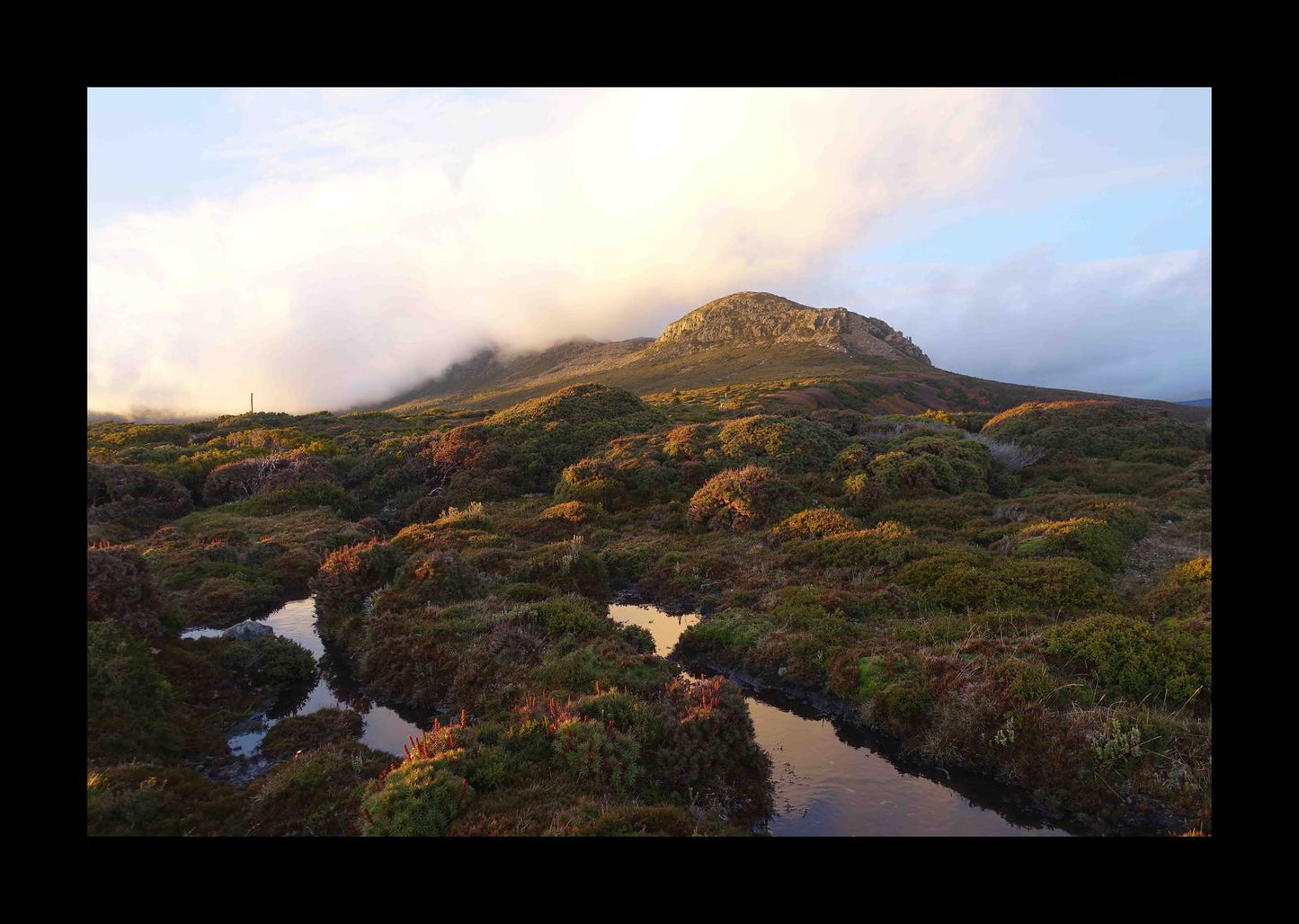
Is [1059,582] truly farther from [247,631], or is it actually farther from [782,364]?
[782,364]

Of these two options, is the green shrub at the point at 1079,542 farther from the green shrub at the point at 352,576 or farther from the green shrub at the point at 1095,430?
the green shrub at the point at 352,576

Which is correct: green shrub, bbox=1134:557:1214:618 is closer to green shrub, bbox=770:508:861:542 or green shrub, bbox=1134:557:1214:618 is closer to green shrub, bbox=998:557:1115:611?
green shrub, bbox=998:557:1115:611

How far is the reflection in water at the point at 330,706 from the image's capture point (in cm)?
982

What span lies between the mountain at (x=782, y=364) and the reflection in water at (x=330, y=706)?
51851 mm

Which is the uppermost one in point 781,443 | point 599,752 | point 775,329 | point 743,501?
point 775,329

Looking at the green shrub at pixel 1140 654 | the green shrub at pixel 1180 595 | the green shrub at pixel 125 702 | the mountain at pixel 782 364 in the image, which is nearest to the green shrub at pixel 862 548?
the green shrub at pixel 1180 595

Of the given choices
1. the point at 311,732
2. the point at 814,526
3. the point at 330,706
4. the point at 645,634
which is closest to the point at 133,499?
the point at 330,706

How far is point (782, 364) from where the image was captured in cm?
10719

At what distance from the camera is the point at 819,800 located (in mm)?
8281

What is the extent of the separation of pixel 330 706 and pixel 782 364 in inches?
4052
